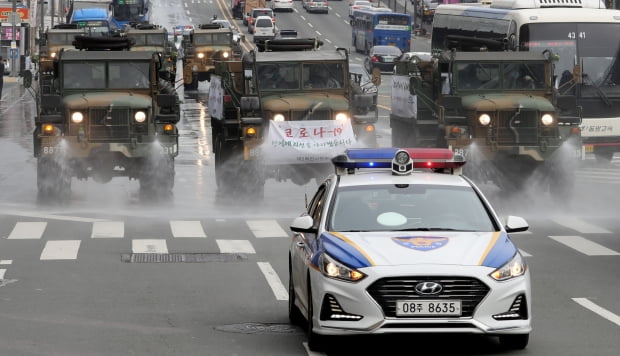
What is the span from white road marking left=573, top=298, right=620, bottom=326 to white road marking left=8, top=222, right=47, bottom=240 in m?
9.27

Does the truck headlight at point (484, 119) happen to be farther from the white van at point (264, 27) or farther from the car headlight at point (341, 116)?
the white van at point (264, 27)

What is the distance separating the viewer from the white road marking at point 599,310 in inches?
546

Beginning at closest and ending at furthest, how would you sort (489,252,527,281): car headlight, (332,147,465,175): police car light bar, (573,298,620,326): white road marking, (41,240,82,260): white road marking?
(489,252,527,281): car headlight < (332,147,465,175): police car light bar < (573,298,620,326): white road marking < (41,240,82,260): white road marking

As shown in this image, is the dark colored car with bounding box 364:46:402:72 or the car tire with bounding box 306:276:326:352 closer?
the car tire with bounding box 306:276:326:352

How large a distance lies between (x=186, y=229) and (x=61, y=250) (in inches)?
123

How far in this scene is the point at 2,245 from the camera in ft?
68.1

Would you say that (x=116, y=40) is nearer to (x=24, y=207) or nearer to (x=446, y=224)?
(x=24, y=207)

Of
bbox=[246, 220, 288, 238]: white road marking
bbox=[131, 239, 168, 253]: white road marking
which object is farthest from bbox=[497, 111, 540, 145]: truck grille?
bbox=[131, 239, 168, 253]: white road marking

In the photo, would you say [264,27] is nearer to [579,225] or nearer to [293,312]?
[579,225]

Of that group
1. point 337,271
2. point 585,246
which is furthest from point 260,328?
point 585,246

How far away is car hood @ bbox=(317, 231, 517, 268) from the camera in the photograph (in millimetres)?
11445

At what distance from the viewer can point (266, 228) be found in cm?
2308

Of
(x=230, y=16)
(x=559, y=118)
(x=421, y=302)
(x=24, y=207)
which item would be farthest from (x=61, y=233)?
(x=230, y=16)

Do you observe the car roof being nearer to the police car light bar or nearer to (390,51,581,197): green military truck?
the police car light bar
